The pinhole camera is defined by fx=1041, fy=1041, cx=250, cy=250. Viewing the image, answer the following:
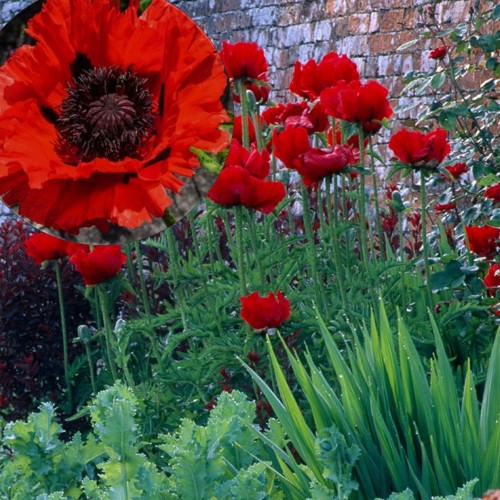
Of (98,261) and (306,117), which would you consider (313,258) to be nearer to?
(306,117)

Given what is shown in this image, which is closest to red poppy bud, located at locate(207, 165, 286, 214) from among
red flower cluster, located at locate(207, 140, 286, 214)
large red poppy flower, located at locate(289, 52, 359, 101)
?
red flower cluster, located at locate(207, 140, 286, 214)

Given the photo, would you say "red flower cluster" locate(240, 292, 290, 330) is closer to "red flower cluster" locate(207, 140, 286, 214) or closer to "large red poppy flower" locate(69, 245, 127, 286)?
"red flower cluster" locate(207, 140, 286, 214)

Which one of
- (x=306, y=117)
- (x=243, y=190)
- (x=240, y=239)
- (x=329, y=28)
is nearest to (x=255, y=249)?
(x=240, y=239)

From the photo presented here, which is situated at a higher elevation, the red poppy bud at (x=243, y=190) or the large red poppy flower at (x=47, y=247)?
the large red poppy flower at (x=47, y=247)

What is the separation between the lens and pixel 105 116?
1.48 metres

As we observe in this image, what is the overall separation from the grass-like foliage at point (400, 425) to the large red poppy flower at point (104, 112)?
36 cm

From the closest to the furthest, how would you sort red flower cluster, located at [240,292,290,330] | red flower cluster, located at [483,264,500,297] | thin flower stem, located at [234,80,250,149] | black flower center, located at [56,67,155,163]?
black flower center, located at [56,67,155,163] → red flower cluster, located at [240,292,290,330] → thin flower stem, located at [234,80,250,149] → red flower cluster, located at [483,264,500,297]

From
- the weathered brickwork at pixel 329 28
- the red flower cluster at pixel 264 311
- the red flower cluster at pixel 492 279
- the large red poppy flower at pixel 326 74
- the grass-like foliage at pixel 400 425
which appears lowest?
the grass-like foliage at pixel 400 425

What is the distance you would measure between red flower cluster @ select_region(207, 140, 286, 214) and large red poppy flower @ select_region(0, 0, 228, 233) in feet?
1.87

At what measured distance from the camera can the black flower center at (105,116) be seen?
4.88ft

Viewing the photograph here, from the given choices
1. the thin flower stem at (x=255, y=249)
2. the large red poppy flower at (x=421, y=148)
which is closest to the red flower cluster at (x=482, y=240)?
the large red poppy flower at (x=421, y=148)

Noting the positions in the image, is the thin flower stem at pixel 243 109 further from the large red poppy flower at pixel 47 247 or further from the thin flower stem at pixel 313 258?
the large red poppy flower at pixel 47 247

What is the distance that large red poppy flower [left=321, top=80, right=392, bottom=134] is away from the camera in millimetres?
2332

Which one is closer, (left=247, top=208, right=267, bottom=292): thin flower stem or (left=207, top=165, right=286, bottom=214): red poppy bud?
(left=207, top=165, right=286, bottom=214): red poppy bud
